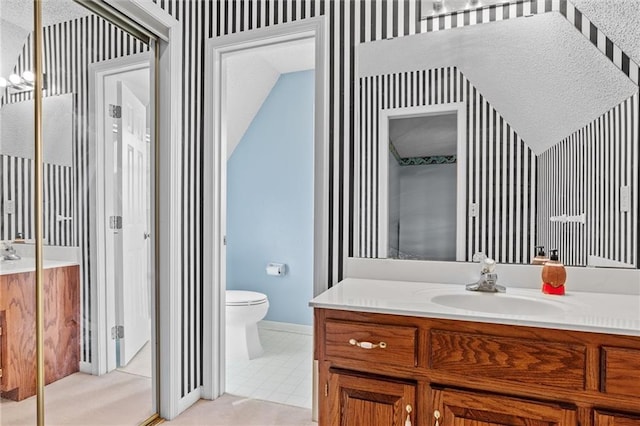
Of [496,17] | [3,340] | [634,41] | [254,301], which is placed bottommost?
[254,301]

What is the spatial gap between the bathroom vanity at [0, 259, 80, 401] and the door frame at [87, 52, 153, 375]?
0.10m

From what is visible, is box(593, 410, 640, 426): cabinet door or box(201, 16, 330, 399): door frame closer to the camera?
box(593, 410, 640, 426): cabinet door

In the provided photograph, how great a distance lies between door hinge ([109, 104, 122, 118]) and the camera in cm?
180

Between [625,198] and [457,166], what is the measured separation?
65cm

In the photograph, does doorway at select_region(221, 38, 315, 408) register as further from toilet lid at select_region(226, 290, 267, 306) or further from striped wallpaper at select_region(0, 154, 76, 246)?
striped wallpaper at select_region(0, 154, 76, 246)

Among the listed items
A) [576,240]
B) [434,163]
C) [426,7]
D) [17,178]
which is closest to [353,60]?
[426,7]

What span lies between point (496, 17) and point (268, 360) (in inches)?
102

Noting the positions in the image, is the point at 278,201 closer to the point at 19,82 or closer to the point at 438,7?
the point at 438,7

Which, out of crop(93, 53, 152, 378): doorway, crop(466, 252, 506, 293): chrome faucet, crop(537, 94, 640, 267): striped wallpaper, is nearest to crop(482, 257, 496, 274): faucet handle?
crop(466, 252, 506, 293): chrome faucet

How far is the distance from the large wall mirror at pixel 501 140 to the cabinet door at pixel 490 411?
699 mm

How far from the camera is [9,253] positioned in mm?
1404

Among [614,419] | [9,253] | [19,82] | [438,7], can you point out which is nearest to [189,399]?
[9,253]

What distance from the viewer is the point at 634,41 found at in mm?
1551

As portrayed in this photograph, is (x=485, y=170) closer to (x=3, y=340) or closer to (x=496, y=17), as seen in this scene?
(x=496, y=17)
